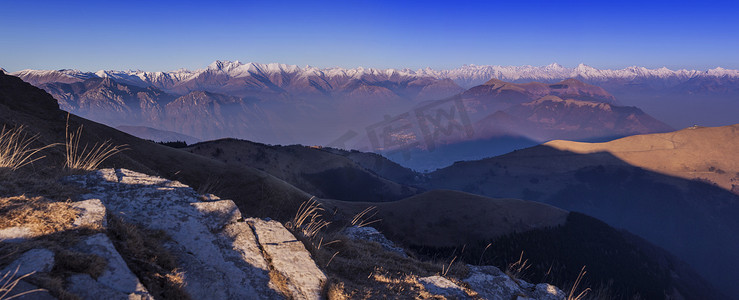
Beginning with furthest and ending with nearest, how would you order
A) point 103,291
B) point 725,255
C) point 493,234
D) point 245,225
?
point 725,255 → point 493,234 → point 245,225 → point 103,291

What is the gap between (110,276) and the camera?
12.0 feet

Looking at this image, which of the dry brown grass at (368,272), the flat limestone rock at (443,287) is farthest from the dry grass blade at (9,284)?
the flat limestone rock at (443,287)

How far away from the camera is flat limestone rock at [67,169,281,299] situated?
464 cm

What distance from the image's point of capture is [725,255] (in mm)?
151625

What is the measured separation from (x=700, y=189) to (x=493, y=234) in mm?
192817

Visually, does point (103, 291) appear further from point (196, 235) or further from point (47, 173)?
point (47, 173)

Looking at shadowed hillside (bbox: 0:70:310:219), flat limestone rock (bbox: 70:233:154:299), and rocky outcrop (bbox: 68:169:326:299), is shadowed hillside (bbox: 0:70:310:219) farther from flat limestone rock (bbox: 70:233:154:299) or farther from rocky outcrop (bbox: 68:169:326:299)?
flat limestone rock (bbox: 70:233:154:299)

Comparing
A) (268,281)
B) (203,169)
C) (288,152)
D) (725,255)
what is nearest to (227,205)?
(268,281)

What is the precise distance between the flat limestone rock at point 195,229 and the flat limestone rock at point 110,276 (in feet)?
2.34

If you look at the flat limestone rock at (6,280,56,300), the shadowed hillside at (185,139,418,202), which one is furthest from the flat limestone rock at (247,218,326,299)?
the shadowed hillside at (185,139,418,202)

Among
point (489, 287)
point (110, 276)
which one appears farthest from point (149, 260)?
point (489, 287)

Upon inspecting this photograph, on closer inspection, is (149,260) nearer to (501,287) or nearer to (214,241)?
(214,241)

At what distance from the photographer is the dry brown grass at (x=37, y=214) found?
410 cm

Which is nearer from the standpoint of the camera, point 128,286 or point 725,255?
point 128,286
